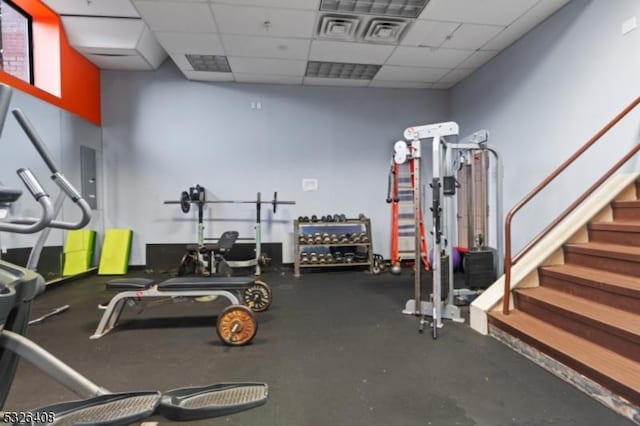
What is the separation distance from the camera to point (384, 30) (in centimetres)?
411

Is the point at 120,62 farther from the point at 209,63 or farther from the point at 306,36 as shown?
the point at 306,36

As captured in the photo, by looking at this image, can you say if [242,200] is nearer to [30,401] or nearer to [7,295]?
[30,401]

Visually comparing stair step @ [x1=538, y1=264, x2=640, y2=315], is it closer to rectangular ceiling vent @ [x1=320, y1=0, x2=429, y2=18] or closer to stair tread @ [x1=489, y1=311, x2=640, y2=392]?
stair tread @ [x1=489, y1=311, x2=640, y2=392]

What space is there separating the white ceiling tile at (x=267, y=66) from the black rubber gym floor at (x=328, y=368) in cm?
363

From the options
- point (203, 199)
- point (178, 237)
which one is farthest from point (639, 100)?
point (178, 237)

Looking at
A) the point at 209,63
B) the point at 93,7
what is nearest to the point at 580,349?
the point at 209,63

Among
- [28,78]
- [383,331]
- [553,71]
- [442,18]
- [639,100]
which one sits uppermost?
[442,18]

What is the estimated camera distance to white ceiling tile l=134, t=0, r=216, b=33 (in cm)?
359

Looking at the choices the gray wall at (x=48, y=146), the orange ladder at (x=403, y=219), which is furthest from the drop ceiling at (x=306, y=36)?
the orange ladder at (x=403, y=219)

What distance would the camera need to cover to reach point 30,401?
6.26ft

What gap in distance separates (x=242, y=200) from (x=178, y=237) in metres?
1.30

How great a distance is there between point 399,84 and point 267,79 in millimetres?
2398

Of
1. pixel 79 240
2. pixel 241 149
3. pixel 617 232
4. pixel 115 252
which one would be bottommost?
pixel 115 252

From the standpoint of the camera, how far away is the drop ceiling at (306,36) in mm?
3664
